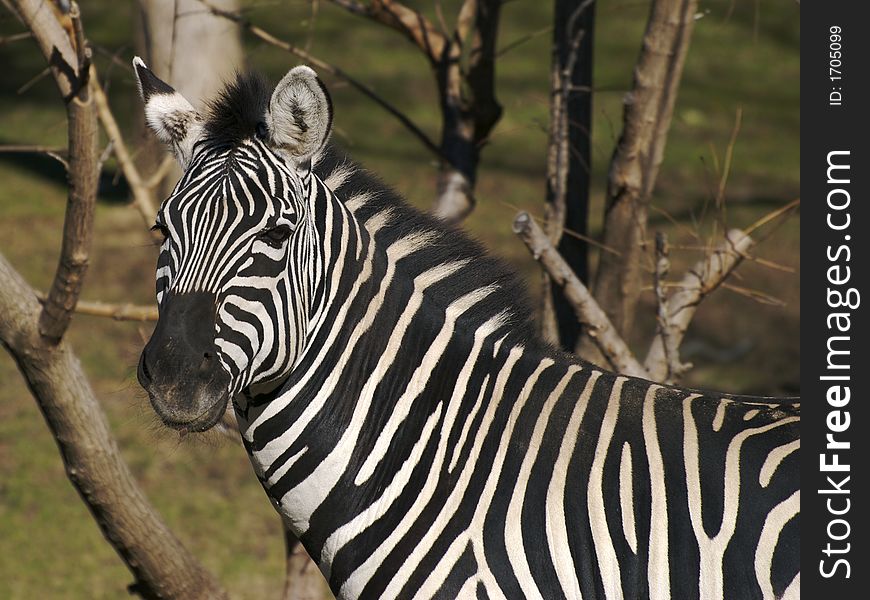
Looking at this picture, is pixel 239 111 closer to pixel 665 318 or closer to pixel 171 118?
pixel 171 118

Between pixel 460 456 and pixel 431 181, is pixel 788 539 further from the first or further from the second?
pixel 431 181

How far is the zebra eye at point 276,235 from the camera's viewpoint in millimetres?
3139

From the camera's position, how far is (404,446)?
11.0 ft

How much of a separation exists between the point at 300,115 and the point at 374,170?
4797 mm

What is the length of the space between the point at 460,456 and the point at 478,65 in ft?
7.91

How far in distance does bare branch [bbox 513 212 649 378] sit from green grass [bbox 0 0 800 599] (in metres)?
0.30

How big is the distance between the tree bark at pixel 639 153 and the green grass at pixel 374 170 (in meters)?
0.18

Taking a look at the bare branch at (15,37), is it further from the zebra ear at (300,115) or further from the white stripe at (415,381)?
the white stripe at (415,381)

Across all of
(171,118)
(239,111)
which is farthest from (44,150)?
(239,111)

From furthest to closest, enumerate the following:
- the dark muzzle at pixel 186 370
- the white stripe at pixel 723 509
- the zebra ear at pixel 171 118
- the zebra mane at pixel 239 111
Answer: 1. the zebra ear at pixel 171 118
2. the zebra mane at pixel 239 111
3. the white stripe at pixel 723 509
4. the dark muzzle at pixel 186 370

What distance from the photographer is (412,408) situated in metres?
3.37

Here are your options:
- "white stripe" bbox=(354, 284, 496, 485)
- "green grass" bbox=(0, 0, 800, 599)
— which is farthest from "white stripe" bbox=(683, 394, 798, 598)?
"green grass" bbox=(0, 0, 800, 599)

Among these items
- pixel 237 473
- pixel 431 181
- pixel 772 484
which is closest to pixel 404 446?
pixel 772 484

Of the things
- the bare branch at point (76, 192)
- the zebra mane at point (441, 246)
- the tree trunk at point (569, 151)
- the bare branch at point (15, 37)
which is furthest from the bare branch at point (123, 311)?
the tree trunk at point (569, 151)
